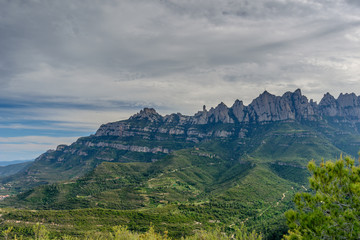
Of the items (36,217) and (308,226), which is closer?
(308,226)

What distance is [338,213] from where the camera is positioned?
18562 millimetres

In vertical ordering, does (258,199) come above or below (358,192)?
below

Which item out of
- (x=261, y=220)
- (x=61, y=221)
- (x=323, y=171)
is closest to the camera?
(x=323, y=171)

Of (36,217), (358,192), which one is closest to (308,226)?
(358,192)

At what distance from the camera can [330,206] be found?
751 inches

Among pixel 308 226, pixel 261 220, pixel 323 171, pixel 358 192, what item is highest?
pixel 323 171

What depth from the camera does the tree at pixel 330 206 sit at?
1770 cm

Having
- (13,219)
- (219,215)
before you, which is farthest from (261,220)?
(13,219)

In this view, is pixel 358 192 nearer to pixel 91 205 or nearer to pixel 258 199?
pixel 258 199

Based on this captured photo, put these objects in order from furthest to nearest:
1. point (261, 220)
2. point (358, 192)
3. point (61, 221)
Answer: point (261, 220)
point (61, 221)
point (358, 192)

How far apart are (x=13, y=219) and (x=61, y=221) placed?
2758cm

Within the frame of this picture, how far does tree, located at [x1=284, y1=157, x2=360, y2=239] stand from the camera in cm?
1770

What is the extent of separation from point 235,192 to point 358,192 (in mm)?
173794

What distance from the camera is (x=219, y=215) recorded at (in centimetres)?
13750
